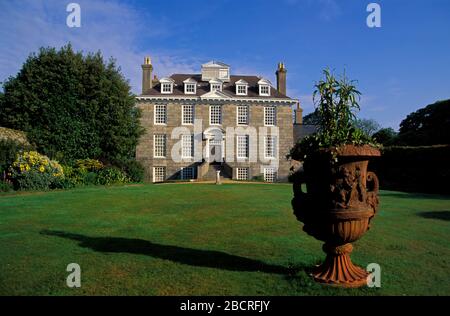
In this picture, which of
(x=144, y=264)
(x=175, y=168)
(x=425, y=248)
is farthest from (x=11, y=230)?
(x=175, y=168)

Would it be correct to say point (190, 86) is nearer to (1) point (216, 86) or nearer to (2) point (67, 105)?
(1) point (216, 86)

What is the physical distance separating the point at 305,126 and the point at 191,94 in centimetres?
Result: 1832

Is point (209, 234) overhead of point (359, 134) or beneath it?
beneath

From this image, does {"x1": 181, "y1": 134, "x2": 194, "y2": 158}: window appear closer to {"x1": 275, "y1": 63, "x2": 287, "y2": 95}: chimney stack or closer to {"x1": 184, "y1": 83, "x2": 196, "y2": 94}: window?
{"x1": 184, "y1": 83, "x2": 196, "y2": 94}: window

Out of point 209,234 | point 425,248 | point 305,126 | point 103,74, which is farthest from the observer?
point 305,126

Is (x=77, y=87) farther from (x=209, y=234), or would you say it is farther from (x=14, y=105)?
(x=209, y=234)

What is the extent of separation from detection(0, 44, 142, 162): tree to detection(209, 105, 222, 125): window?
1019 centimetres

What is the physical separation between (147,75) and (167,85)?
98.2 inches

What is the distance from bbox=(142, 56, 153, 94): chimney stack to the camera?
35406 millimetres

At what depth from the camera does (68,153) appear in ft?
83.5

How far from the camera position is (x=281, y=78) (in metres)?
37.3

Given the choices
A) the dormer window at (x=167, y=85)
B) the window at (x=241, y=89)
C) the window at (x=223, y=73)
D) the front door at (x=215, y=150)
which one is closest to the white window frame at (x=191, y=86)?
the dormer window at (x=167, y=85)

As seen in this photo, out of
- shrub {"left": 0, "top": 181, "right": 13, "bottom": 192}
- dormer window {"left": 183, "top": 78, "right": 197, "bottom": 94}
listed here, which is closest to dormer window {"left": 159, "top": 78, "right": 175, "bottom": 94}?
dormer window {"left": 183, "top": 78, "right": 197, "bottom": 94}

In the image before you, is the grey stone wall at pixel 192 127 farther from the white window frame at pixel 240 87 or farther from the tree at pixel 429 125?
the tree at pixel 429 125
